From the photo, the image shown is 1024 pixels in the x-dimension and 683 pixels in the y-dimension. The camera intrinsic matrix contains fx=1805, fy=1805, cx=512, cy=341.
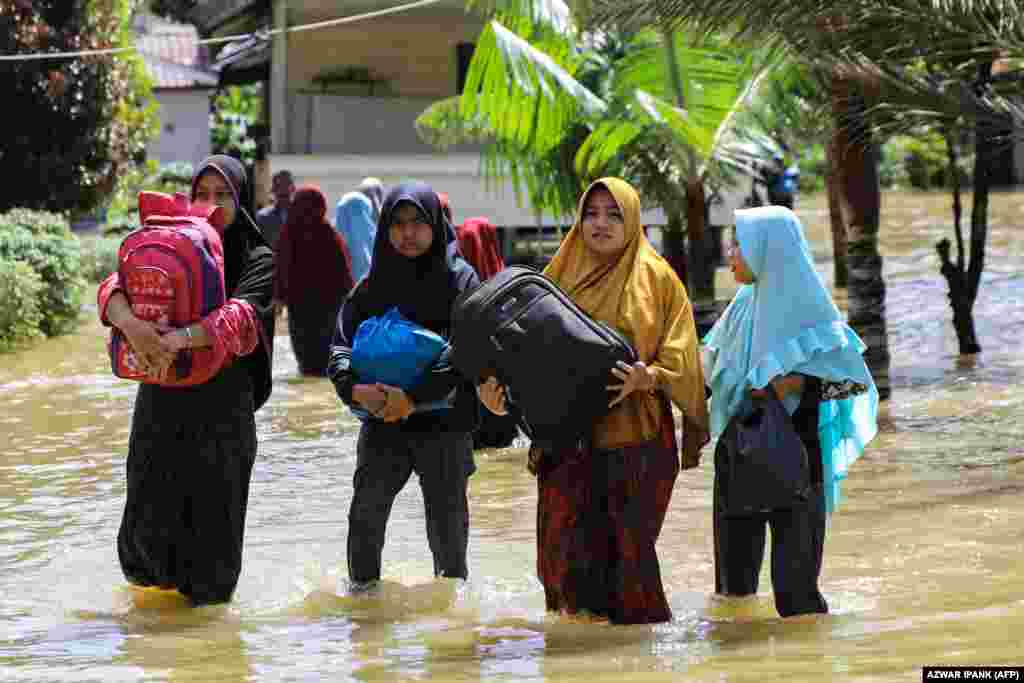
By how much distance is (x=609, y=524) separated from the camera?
18.8 ft

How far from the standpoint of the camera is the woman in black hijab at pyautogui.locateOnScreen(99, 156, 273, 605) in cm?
634

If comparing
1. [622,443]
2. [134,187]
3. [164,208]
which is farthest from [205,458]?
[134,187]

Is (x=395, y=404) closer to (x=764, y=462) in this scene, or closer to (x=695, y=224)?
(x=764, y=462)

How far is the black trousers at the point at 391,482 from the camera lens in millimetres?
6445

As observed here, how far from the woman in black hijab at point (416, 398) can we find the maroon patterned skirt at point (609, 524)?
75cm

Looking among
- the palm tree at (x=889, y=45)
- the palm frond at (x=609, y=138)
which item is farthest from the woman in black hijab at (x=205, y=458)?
the palm frond at (x=609, y=138)

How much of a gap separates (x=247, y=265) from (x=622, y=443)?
64.8 inches

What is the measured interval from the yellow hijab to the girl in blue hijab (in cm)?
22

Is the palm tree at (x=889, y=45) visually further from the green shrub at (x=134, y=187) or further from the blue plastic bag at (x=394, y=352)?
the green shrub at (x=134, y=187)

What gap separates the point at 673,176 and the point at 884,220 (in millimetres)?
A: 16817

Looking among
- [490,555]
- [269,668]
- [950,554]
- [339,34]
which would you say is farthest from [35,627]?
[339,34]

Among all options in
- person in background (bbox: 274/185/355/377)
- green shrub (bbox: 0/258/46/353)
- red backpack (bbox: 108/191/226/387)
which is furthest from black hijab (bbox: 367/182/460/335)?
green shrub (bbox: 0/258/46/353)

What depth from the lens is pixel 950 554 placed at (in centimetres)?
714

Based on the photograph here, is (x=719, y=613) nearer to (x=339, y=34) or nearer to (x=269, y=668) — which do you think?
(x=269, y=668)
